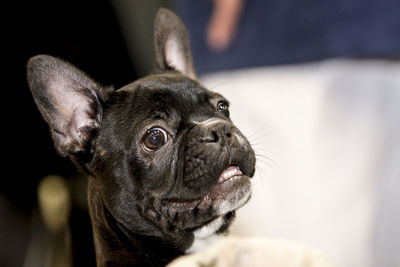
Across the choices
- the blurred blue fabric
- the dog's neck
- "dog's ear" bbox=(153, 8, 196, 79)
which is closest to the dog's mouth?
the dog's neck

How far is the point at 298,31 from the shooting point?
9.41 feet

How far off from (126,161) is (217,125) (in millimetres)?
338

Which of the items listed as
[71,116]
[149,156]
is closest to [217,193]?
[149,156]

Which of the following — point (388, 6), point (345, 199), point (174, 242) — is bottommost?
point (345, 199)

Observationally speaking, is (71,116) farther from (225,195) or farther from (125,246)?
(225,195)

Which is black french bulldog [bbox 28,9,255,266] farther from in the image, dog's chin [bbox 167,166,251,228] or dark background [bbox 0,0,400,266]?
dark background [bbox 0,0,400,266]

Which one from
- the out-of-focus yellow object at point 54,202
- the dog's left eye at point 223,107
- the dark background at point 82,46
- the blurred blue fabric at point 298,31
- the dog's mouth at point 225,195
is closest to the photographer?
the dog's mouth at point 225,195

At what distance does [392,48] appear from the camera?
2.47 m

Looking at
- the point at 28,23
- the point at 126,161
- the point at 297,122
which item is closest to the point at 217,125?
the point at 126,161

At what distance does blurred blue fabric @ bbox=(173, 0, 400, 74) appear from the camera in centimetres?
250

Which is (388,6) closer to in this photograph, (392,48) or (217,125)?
(392,48)

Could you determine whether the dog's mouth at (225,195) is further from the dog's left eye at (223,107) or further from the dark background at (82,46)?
the dark background at (82,46)

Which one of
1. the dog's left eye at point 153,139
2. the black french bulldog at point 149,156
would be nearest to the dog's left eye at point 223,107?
the black french bulldog at point 149,156

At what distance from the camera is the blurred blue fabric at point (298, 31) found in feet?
8.21
